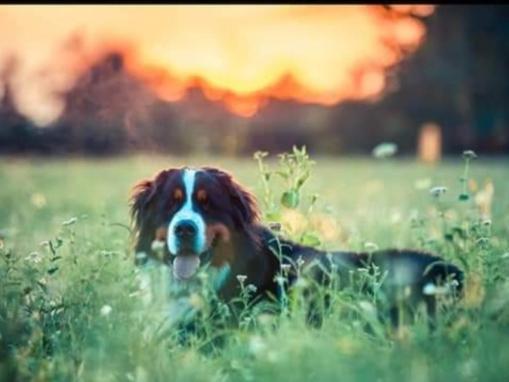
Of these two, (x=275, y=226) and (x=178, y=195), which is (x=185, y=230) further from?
(x=275, y=226)

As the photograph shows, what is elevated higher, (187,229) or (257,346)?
(187,229)

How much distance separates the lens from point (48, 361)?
12.4 ft

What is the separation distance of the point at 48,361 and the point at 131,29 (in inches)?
Result: 90.8

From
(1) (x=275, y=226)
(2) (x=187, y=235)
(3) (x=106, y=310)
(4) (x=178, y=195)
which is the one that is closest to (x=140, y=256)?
(2) (x=187, y=235)

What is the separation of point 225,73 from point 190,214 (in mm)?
1351

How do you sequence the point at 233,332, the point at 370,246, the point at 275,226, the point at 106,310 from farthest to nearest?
the point at 275,226 < the point at 370,246 < the point at 233,332 < the point at 106,310

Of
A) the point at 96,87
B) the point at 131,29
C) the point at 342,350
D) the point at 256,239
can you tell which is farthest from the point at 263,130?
the point at 342,350

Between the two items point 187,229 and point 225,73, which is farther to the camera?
point 225,73

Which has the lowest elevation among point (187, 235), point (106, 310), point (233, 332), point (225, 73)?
point (233, 332)

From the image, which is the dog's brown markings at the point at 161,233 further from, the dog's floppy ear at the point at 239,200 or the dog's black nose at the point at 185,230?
the dog's floppy ear at the point at 239,200

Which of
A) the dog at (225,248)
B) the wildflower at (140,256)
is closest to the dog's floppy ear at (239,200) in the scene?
the dog at (225,248)

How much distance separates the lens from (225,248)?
15.5ft

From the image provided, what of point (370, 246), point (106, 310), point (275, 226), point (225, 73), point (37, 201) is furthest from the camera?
point (37, 201)

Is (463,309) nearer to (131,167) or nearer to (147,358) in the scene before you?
(147,358)
